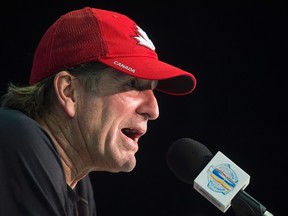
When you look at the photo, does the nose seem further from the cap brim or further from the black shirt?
the black shirt

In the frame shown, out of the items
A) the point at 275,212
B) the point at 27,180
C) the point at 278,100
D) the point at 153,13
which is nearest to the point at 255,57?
the point at 278,100

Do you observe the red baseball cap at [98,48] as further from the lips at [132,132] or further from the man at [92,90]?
the lips at [132,132]

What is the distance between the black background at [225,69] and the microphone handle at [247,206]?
3.79 feet

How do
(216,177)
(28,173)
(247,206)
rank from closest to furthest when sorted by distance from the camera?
(28,173) < (247,206) < (216,177)

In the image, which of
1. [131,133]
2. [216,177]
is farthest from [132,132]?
[216,177]

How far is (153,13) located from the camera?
7.45 feet

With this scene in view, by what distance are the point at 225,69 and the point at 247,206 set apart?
1271 millimetres

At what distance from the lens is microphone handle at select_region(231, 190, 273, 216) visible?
1062 mm

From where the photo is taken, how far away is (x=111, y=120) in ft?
4.14

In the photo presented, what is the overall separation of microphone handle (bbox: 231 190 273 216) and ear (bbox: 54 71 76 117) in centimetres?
50

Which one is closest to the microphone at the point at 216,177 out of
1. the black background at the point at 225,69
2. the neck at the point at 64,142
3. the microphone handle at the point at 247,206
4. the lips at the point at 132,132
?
the microphone handle at the point at 247,206

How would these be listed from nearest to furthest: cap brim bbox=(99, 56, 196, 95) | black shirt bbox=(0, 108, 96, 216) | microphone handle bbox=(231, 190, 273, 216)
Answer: black shirt bbox=(0, 108, 96, 216)
microphone handle bbox=(231, 190, 273, 216)
cap brim bbox=(99, 56, 196, 95)

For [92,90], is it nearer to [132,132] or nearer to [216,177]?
[132,132]

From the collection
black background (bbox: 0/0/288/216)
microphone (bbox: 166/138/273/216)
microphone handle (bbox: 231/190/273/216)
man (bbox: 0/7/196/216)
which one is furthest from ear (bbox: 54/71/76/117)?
black background (bbox: 0/0/288/216)
